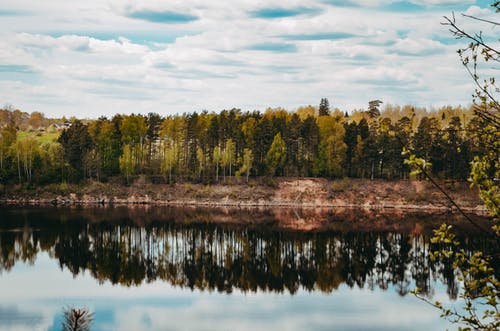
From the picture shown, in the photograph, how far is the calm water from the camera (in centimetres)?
3522

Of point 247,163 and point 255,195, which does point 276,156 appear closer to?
point 247,163

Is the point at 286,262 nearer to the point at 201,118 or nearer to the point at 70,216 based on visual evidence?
the point at 70,216

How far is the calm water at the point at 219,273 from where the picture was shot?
35.2 metres

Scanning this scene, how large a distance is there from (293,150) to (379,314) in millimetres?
74501

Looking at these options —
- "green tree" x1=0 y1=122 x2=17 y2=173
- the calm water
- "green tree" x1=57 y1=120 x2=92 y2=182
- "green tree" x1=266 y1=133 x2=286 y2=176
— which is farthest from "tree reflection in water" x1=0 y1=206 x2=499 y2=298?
"green tree" x1=266 y1=133 x2=286 y2=176

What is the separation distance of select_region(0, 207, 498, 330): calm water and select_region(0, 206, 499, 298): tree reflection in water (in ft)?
0.39

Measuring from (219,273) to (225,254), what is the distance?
313 inches

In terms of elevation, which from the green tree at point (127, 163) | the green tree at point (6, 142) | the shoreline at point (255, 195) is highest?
the green tree at point (6, 142)

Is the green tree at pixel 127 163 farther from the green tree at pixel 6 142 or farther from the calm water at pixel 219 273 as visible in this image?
the calm water at pixel 219 273

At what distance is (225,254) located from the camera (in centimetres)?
5544

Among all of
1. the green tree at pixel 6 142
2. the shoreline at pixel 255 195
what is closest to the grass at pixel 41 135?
the green tree at pixel 6 142

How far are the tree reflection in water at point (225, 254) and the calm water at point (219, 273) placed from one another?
0.12 meters

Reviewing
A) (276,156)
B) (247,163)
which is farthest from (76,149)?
(276,156)

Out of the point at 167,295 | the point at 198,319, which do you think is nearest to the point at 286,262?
the point at 167,295
